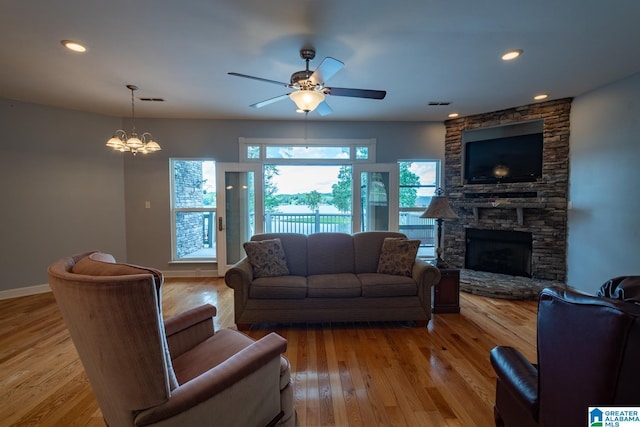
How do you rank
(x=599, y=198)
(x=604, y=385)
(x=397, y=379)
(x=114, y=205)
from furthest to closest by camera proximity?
(x=114, y=205), (x=599, y=198), (x=397, y=379), (x=604, y=385)

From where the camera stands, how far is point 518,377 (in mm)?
1195

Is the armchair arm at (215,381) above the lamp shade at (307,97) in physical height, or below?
below

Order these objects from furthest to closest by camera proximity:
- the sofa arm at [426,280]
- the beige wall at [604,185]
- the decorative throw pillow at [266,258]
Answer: the beige wall at [604,185] < the decorative throw pillow at [266,258] < the sofa arm at [426,280]

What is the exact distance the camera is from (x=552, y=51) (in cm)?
267

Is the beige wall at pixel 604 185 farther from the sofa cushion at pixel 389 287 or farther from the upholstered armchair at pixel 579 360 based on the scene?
the upholstered armchair at pixel 579 360

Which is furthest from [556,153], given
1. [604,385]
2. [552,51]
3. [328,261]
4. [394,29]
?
[604,385]

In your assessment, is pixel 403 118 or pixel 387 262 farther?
pixel 403 118

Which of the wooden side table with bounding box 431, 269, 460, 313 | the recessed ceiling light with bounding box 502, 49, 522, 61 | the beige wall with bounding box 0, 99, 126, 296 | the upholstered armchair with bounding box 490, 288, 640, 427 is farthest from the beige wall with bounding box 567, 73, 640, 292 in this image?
the beige wall with bounding box 0, 99, 126, 296

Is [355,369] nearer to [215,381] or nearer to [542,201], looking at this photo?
[215,381]

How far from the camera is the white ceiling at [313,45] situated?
2.07 metres

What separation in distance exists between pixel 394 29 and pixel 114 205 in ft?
16.2

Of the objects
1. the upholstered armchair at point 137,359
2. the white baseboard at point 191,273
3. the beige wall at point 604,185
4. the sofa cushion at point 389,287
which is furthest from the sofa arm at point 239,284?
the beige wall at point 604,185

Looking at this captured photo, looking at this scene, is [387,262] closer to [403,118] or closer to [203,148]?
[403,118]

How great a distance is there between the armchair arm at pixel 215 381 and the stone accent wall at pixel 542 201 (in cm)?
440
